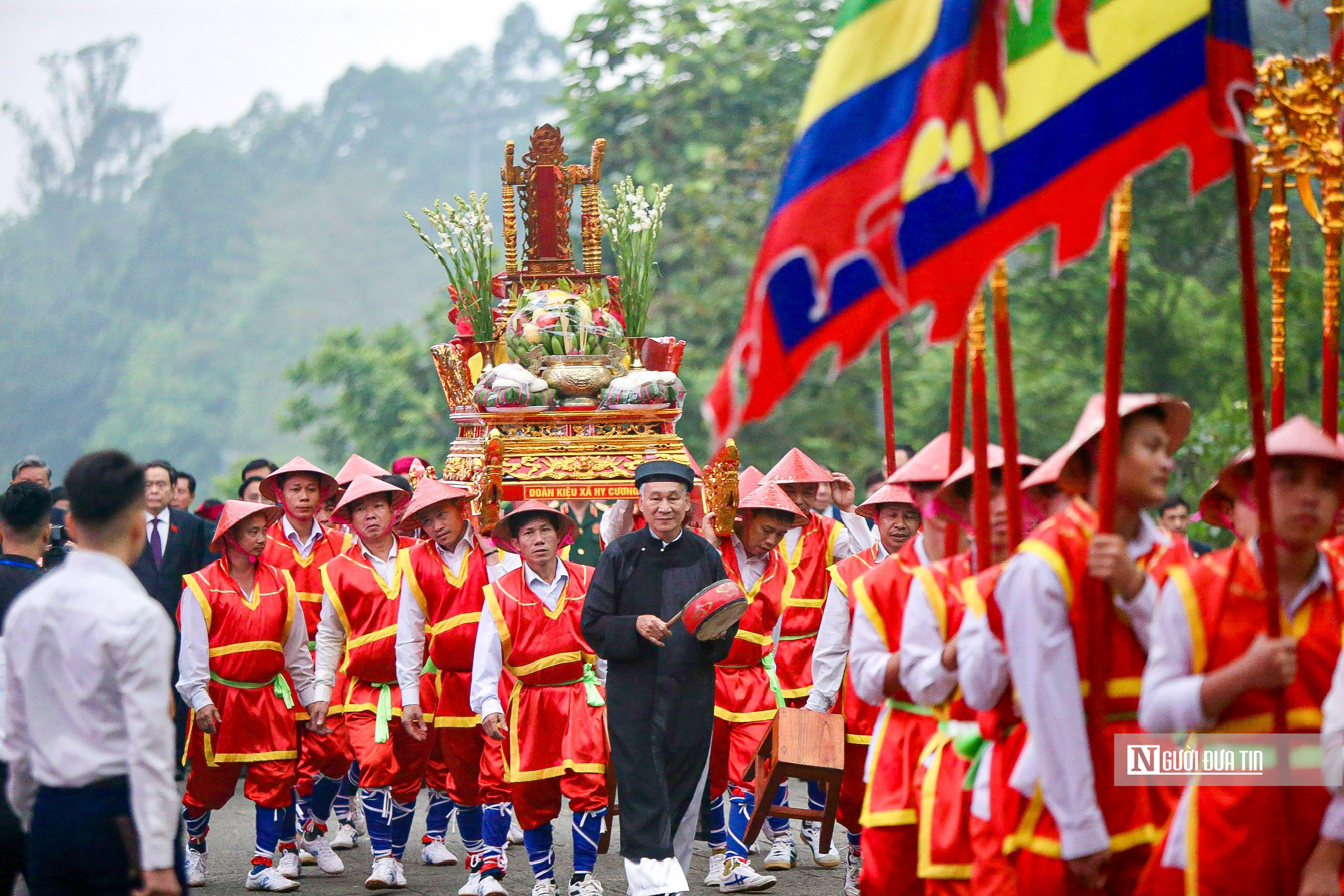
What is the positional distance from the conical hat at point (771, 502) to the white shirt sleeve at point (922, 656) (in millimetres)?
3644

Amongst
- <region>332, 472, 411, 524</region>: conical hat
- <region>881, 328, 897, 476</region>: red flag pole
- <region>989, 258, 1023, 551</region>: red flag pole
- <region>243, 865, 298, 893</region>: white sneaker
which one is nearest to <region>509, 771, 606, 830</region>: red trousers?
<region>243, 865, 298, 893</region>: white sneaker

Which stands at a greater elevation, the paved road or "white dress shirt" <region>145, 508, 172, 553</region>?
"white dress shirt" <region>145, 508, 172, 553</region>

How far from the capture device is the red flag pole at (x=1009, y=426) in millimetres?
4719

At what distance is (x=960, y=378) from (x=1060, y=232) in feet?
2.55

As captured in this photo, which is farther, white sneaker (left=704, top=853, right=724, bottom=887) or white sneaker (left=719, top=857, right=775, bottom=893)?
white sneaker (left=704, top=853, right=724, bottom=887)

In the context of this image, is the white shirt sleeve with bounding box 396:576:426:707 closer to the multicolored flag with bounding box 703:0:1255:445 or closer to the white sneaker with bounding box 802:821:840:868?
the white sneaker with bounding box 802:821:840:868

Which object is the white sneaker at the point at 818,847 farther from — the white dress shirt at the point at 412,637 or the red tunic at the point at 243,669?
the red tunic at the point at 243,669

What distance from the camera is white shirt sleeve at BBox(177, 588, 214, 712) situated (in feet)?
27.6

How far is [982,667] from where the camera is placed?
180 inches

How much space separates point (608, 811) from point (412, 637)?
1.32 meters

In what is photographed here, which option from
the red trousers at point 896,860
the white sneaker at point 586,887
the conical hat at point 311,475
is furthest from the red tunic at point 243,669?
the red trousers at point 896,860

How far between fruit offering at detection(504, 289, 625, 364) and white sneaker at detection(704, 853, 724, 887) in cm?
285

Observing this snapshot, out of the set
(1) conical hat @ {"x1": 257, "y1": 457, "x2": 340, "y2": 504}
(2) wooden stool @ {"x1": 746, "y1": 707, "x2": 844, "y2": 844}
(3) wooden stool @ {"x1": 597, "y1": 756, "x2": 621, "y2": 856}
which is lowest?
(3) wooden stool @ {"x1": 597, "y1": 756, "x2": 621, "y2": 856}

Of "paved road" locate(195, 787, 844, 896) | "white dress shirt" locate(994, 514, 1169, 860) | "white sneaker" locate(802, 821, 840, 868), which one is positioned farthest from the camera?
"white sneaker" locate(802, 821, 840, 868)
